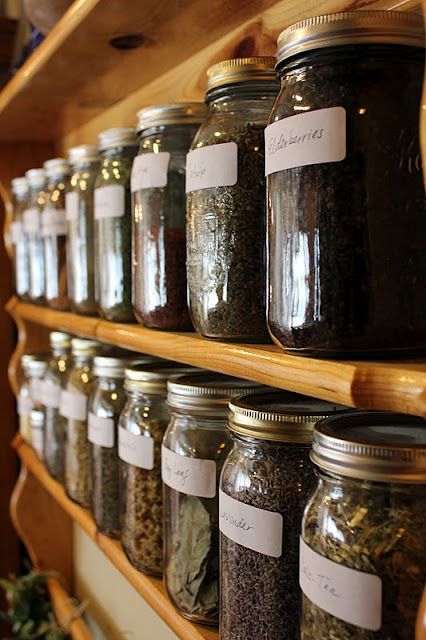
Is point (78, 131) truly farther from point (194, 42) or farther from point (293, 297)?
point (293, 297)

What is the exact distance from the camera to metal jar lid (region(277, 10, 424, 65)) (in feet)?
1.92

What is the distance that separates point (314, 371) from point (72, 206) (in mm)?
857

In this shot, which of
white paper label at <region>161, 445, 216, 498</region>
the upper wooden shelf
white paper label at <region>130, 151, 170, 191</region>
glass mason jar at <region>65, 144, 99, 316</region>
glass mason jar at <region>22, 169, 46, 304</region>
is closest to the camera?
the upper wooden shelf

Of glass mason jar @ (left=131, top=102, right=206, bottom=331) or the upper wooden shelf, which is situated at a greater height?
glass mason jar @ (left=131, top=102, right=206, bottom=331)

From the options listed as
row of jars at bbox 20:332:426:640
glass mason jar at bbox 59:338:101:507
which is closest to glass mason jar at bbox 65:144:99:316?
glass mason jar at bbox 59:338:101:507

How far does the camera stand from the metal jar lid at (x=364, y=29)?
59cm

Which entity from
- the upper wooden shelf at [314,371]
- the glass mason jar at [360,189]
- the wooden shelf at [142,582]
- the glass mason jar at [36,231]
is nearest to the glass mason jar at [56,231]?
the glass mason jar at [36,231]

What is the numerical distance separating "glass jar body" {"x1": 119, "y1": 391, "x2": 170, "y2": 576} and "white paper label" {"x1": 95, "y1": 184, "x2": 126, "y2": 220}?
10.3 inches

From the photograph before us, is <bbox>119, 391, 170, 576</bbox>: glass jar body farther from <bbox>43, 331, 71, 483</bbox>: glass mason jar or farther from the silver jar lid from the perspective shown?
<bbox>43, 331, 71, 483</bbox>: glass mason jar

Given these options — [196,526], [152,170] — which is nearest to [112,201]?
[152,170]

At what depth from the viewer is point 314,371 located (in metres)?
0.59

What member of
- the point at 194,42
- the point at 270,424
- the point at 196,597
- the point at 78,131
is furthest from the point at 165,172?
the point at 78,131

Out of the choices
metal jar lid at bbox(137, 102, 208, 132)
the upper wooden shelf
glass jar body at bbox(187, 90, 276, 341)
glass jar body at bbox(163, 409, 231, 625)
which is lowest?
glass jar body at bbox(163, 409, 231, 625)

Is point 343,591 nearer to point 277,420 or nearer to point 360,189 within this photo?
point 277,420
